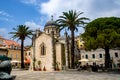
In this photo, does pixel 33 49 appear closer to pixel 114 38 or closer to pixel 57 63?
pixel 57 63

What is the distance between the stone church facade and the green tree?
9.64 m

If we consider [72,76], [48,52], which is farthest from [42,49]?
[72,76]

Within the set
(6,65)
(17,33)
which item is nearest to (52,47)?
(17,33)

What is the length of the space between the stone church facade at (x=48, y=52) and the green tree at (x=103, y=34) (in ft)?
31.6

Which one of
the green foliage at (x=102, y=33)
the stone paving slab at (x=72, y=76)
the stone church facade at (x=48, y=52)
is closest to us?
the stone paving slab at (x=72, y=76)

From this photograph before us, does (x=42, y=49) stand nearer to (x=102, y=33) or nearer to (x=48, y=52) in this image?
(x=48, y=52)

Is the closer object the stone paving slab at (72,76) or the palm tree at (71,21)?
the stone paving slab at (72,76)

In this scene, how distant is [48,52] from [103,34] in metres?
16.9

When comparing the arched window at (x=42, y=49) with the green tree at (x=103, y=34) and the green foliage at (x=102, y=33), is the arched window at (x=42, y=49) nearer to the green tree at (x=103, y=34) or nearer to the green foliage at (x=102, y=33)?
the green tree at (x=103, y=34)

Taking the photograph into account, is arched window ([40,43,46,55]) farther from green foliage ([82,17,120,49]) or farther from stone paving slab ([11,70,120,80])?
stone paving slab ([11,70,120,80])

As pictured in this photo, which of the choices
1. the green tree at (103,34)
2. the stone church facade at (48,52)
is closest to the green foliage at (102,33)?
the green tree at (103,34)

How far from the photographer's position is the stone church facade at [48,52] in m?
48.6

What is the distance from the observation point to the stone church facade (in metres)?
48.6

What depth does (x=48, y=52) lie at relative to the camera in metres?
49.2
